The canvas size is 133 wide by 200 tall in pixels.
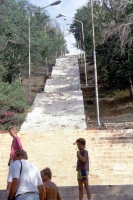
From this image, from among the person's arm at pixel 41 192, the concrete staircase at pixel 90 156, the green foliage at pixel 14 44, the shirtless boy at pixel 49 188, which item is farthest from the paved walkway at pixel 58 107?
the person's arm at pixel 41 192

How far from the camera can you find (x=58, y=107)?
91.9 feet

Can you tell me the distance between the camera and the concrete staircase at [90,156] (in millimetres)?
11172

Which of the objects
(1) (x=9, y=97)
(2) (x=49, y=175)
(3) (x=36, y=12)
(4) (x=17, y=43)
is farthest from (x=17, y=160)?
(3) (x=36, y=12)

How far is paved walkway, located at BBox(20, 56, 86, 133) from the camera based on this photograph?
69.7ft

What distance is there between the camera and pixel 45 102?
30.2m

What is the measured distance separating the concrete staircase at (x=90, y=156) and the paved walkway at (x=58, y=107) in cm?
278

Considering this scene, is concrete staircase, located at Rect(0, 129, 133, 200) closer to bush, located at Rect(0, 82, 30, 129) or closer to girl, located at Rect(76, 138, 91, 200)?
girl, located at Rect(76, 138, 91, 200)

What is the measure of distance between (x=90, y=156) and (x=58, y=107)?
46.3ft

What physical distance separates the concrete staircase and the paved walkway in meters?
2.78

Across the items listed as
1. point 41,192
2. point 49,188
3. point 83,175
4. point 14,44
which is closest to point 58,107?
point 14,44

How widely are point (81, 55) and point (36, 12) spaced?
57.2 feet

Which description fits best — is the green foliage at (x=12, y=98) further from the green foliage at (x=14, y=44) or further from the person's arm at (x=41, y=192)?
the person's arm at (x=41, y=192)

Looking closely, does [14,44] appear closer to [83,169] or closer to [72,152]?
[72,152]

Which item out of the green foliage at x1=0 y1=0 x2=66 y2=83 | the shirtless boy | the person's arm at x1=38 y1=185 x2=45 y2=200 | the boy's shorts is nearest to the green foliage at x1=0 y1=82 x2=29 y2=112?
the green foliage at x1=0 y1=0 x2=66 y2=83
